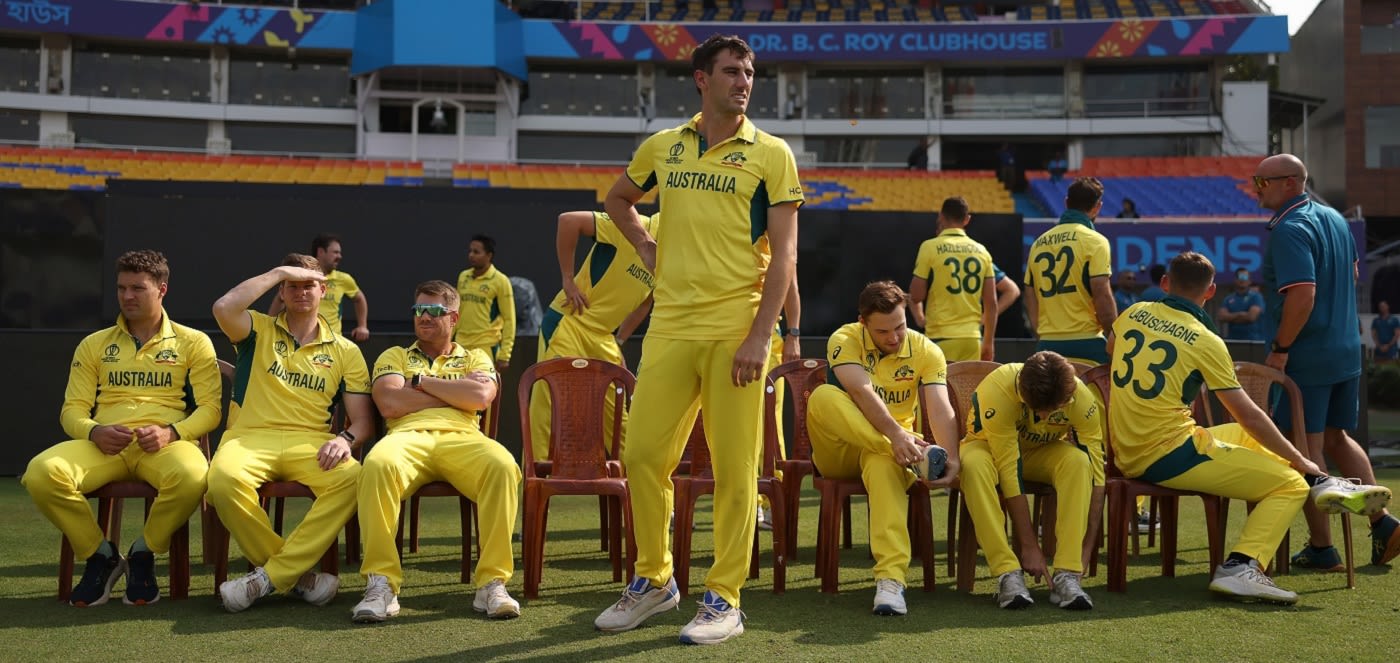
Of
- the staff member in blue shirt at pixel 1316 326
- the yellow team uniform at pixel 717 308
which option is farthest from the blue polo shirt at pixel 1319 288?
the yellow team uniform at pixel 717 308

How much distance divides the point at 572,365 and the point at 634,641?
1.77 meters

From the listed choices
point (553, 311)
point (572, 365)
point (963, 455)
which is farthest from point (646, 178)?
point (553, 311)

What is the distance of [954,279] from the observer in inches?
306

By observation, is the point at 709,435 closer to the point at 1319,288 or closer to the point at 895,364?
the point at 895,364

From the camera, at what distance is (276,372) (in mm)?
5051

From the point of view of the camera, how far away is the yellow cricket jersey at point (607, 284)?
6.27 meters

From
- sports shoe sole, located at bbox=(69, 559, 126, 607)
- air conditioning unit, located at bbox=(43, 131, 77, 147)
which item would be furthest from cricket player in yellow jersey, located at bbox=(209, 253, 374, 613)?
air conditioning unit, located at bbox=(43, 131, 77, 147)

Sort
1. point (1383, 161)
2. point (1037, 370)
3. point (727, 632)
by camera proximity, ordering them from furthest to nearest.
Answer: point (1383, 161) → point (1037, 370) → point (727, 632)

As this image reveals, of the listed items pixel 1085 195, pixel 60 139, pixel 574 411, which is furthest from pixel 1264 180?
pixel 60 139

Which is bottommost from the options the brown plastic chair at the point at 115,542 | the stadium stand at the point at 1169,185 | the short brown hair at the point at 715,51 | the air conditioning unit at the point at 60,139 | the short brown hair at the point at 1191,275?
the brown plastic chair at the point at 115,542

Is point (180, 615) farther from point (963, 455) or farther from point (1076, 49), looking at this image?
point (1076, 49)

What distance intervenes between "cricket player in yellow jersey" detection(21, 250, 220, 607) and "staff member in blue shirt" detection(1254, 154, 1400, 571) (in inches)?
191

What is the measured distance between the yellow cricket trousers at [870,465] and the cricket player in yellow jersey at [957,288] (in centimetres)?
281

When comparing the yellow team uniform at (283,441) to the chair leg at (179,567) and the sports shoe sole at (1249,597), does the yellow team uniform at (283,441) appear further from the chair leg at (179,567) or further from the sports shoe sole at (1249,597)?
the sports shoe sole at (1249,597)
